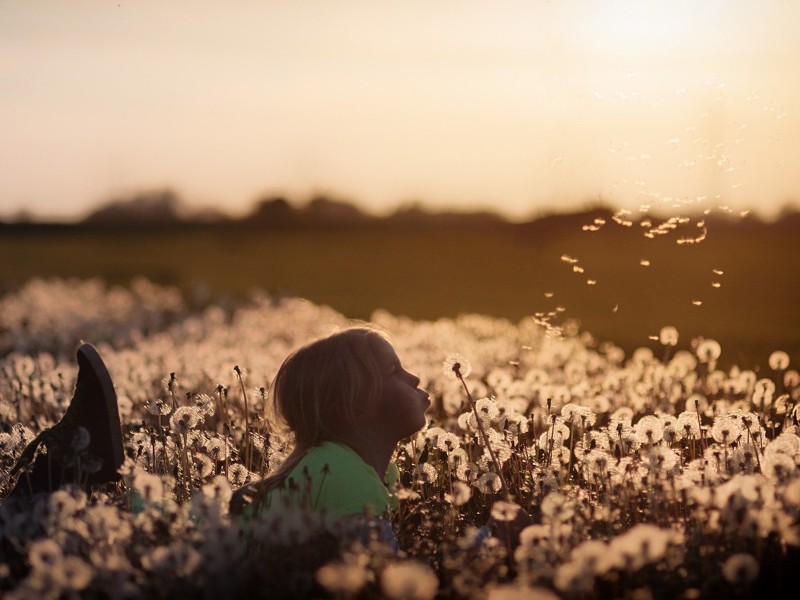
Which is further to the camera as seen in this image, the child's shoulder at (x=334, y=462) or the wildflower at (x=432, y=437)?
the wildflower at (x=432, y=437)

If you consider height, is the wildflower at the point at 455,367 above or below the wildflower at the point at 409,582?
above

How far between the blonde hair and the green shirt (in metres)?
0.13

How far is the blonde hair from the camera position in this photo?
18.0 ft

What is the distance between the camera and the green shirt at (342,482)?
5152 millimetres

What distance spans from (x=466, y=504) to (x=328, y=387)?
1389mm

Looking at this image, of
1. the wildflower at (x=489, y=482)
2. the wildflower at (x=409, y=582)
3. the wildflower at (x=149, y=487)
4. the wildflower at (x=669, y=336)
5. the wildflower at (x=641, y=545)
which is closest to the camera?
the wildflower at (x=409, y=582)

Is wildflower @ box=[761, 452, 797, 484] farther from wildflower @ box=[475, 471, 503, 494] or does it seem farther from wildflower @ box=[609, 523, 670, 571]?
wildflower @ box=[475, 471, 503, 494]

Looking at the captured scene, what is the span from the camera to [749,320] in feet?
85.4

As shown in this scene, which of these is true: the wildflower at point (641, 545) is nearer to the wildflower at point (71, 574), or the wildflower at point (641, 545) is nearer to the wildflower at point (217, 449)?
the wildflower at point (71, 574)

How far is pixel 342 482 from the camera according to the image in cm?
520

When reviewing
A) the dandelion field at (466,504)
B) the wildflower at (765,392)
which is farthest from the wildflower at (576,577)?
the wildflower at (765,392)

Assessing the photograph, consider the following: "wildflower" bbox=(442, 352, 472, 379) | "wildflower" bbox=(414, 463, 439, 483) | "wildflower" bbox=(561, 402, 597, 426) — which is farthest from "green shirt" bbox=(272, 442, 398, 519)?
"wildflower" bbox=(561, 402, 597, 426)

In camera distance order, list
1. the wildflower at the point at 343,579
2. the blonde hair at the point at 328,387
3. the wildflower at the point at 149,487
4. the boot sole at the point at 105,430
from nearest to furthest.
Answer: the wildflower at the point at 343,579 → the wildflower at the point at 149,487 → the blonde hair at the point at 328,387 → the boot sole at the point at 105,430

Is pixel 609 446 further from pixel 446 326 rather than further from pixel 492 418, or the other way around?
pixel 446 326
